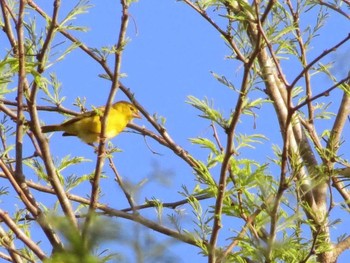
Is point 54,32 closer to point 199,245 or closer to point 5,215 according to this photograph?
point 5,215

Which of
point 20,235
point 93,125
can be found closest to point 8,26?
point 20,235

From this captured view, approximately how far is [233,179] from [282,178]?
0.38 meters

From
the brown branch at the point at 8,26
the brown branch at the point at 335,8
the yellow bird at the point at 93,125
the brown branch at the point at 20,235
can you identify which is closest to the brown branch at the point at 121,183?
the brown branch at the point at 20,235

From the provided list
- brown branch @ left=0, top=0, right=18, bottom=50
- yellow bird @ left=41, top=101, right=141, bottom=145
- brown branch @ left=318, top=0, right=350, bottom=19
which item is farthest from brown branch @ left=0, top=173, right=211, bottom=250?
brown branch @ left=318, top=0, right=350, bottom=19

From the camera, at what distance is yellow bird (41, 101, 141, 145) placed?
4.52m

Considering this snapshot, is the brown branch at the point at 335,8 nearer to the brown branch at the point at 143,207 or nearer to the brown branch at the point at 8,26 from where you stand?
the brown branch at the point at 143,207

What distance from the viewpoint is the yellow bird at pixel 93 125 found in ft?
14.8

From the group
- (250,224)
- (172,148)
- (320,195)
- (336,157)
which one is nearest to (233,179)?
(250,224)

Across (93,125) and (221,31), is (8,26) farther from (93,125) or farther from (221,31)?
(93,125)

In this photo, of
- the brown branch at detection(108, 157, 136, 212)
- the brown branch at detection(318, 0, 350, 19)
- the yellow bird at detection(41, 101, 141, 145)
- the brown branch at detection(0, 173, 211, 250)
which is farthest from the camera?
the yellow bird at detection(41, 101, 141, 145)

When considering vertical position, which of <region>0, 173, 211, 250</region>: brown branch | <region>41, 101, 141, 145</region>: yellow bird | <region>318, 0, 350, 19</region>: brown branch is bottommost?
<region>0, 173, 211, 250</region>: brown branch

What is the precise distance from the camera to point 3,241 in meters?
2.78

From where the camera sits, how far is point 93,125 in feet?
16.3

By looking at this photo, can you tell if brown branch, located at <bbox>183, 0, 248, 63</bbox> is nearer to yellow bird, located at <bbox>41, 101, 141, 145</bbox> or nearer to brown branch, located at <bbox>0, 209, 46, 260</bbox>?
brown branch, located at <bbox>0, 209, 46, 260</bbox>
